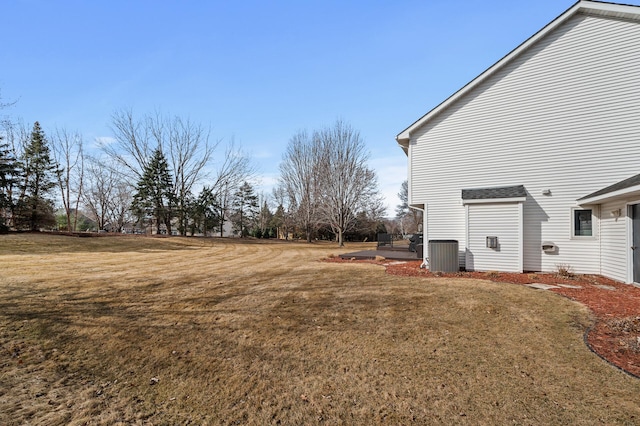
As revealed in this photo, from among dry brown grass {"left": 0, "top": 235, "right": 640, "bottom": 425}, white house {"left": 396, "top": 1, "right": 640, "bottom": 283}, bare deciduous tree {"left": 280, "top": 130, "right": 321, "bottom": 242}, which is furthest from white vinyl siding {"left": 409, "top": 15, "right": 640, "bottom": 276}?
bare deciduous tree {"left": 280, "top": 130, "right": 321, "bottom": 242}

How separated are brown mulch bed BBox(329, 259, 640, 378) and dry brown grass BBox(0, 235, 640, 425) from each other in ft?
0.78

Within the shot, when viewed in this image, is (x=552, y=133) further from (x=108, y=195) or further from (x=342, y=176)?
(x=108, y=195)

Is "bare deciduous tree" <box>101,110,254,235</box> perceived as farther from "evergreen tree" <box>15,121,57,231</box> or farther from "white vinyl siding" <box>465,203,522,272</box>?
"white vinyl siding" <box>465,203,522,272</box>

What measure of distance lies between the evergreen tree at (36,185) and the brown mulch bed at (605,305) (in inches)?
1199

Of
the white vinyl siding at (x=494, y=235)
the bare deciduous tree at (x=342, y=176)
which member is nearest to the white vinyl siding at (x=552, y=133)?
the white vinyl siding at (x=494, y=235)

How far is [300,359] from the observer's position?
3850 mm

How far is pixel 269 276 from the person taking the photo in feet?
31.7

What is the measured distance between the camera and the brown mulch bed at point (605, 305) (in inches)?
149

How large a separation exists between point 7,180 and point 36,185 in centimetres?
198

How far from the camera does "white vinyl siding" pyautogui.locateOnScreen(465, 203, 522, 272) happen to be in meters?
9.98

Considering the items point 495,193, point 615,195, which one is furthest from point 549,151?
point 615,195

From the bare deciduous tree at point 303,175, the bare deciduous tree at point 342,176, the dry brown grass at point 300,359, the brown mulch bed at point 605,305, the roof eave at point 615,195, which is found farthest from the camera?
the bare deciduous tree at point 303,175

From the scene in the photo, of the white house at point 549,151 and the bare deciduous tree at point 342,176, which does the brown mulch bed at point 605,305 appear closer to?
the white house at point 549,151

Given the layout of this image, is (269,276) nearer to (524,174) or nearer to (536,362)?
(536,362)
